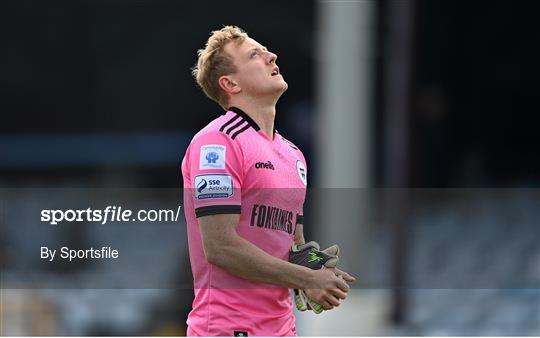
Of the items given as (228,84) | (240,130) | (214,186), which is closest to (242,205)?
(214,186)

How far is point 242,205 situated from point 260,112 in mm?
317

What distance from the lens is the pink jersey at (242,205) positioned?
3162mm

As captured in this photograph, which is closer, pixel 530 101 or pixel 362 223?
pixel 362 223

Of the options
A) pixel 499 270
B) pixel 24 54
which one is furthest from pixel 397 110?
pixel 24 54

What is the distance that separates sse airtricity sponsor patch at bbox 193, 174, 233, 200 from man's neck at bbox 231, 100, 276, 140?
256mm

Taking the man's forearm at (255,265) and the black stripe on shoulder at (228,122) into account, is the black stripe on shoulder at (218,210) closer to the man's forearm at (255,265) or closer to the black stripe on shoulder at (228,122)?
the man's forearm at (255,265)

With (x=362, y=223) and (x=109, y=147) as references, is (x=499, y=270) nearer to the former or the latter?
(x=362, y=223)

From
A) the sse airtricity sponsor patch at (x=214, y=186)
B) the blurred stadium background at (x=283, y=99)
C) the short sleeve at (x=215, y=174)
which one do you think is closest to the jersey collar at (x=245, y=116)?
the short sleeve at (x=215, y=174)

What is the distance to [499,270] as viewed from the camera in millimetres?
9125

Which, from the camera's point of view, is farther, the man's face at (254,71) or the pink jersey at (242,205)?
the man's face at (254,71)

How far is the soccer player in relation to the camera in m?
3.17

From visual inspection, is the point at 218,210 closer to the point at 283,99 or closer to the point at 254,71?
the point at 254,71

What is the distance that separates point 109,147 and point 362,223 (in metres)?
7.78

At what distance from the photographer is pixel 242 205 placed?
10.5 feet
